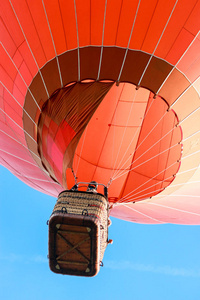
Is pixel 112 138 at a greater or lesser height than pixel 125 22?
lesser

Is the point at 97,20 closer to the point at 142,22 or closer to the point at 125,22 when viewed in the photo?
the point at 125,22

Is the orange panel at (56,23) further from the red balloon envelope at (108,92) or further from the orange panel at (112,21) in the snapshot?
the orange panel at (112,21)

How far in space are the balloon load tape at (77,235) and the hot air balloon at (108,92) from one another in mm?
530

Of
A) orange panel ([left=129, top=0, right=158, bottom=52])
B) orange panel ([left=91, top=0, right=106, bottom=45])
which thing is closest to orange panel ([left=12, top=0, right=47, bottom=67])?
orange panel ([left=91, top=0, right=106, bottom=45])

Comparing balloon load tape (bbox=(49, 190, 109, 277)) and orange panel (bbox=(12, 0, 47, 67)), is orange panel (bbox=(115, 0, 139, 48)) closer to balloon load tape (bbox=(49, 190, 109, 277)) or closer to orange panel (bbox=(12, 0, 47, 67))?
orange panel (bbox=(12, 0, 47, 67))

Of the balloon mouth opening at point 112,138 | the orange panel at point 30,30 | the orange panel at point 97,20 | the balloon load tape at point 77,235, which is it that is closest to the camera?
the balloon load tape at point 77,235

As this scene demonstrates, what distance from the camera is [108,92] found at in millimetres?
5875

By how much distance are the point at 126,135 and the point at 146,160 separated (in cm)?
46

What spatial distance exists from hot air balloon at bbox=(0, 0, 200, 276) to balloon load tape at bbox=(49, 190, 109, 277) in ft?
1.74

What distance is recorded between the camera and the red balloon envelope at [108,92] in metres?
5.18

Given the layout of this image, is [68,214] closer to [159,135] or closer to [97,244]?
[97,244]

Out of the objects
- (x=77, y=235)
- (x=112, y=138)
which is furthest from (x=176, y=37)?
(x=77, y=235)

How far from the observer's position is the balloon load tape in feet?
14.0

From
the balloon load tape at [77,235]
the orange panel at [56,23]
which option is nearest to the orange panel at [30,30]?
the orange panel at [56,23]
